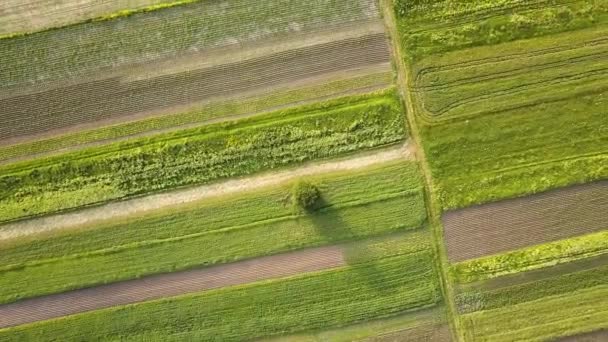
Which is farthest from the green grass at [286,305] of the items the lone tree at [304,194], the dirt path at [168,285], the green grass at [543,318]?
the lone tree at [304,194]

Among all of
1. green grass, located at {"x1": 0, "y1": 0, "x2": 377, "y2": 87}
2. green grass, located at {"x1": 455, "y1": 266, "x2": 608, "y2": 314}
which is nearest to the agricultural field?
green grass, located at {"x1": 455, "y1": 266, "x2": 608, "y2": 314}

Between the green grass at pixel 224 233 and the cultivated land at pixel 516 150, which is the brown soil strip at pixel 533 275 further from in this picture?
the green grass at pixel 224 233

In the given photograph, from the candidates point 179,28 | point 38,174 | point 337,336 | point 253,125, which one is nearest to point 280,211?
point 253,125

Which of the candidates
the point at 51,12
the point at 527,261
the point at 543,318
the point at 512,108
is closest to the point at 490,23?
the point at 512,108

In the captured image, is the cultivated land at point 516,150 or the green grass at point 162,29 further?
the green grass at point 162,29

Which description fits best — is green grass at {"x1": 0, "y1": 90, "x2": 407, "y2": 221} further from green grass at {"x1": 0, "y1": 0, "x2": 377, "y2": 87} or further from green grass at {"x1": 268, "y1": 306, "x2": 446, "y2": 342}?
green grass at {"x1": 268, "y1": 306, "x2": 446, "y2": 342}

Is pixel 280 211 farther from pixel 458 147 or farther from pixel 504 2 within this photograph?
pixel 504 2
